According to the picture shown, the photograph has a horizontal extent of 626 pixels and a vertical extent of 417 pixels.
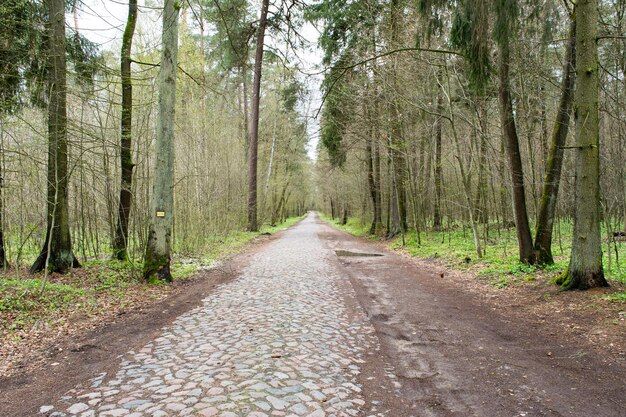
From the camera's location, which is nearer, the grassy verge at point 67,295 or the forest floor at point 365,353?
the forest floor at point 365,353

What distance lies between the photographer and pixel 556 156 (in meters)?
8.59

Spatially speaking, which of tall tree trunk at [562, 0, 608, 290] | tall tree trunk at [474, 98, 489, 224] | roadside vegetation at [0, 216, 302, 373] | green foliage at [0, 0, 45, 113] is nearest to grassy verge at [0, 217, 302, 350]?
roadside vegetation at [0, 216, 302, 373]

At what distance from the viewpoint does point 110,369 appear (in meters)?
4.21

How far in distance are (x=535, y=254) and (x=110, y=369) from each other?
8.97 m

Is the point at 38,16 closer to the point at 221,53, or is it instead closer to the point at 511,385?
the point at 511,385

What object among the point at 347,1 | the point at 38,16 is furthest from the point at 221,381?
the point at 347,1

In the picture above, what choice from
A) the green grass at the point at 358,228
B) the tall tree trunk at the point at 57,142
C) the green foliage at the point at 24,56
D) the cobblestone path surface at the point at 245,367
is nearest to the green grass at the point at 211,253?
the tall tree trunk at the point at 57,142

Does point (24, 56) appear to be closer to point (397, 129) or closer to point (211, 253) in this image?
point (211, 253)

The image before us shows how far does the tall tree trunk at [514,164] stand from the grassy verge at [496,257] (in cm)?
53

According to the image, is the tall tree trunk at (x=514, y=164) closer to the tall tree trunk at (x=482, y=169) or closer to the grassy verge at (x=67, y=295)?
the tall tree trunk at (x=482, y=169)

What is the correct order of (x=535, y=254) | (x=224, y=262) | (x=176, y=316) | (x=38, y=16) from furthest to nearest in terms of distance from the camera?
(x=224, y=262), (x=535, y=254), (x=38, y=16), (x=176, y=316)

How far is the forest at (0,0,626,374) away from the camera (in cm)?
707

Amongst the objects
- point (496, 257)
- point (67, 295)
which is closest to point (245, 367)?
point (67, 295)

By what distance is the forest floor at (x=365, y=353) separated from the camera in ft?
11.5
